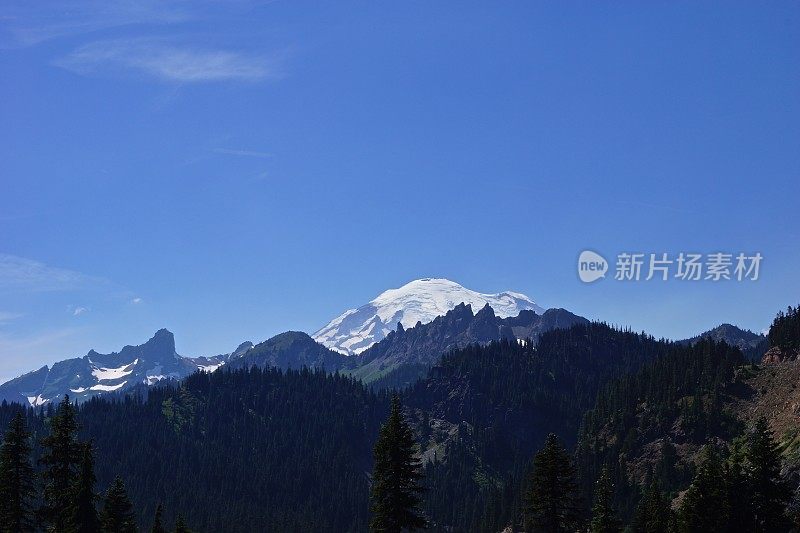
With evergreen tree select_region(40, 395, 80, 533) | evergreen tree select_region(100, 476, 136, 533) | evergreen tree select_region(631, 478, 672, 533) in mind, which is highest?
evergreen tree select_region(40, 395, 80, 533)

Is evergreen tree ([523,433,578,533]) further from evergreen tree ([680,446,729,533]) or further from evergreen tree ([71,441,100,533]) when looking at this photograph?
evergreen tree ([71,441,100,533])

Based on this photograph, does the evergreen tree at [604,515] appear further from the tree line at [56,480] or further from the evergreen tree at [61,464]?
the evergreen tree at [61,464]

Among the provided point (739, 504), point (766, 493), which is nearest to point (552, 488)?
point (739, 504)

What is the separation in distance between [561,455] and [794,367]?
15879 cm

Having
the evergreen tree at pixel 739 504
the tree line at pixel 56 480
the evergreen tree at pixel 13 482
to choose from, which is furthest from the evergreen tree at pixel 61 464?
the evergreen tree at pixel 739 504

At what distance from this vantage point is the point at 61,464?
2272 inches

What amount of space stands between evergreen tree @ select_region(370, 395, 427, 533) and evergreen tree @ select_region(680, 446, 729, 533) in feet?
96.1

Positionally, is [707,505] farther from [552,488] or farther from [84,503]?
[84,503]

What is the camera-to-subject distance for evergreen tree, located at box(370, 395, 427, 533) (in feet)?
179

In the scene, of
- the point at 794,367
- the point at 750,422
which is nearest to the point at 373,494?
the point at 750,422

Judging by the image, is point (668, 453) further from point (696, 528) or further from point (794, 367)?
point (696, 528)

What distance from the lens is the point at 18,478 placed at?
59.0 m

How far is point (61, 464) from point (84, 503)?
3352 millimetres

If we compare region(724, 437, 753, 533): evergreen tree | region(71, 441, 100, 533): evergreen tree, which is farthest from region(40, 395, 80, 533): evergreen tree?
region(724, 437, 753, 533): evergreen tree
